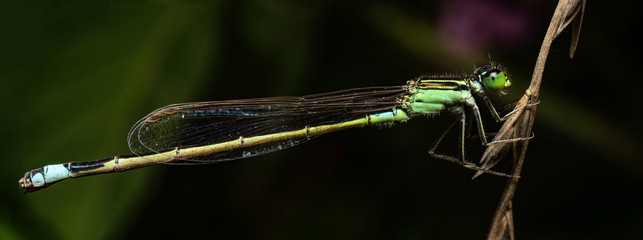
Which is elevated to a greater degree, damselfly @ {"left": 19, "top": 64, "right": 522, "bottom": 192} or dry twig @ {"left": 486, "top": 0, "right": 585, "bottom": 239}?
damselfly @ {"left": 19, "top": 64, "right": 522, "bottom": 192}

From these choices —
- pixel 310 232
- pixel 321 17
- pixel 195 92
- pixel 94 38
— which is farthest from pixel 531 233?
pixel 94 38

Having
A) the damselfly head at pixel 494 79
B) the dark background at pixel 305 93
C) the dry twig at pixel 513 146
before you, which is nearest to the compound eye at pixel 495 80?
the damselfly head at pixel 494 79

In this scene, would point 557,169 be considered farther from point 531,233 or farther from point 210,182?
point 210,182

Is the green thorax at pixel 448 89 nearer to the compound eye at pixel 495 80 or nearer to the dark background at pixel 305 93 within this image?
the compound eye at pixel 495 80

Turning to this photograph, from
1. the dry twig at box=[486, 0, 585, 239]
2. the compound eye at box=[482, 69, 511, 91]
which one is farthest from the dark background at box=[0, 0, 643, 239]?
the dry twig at box=[486, 0, 585, 239]

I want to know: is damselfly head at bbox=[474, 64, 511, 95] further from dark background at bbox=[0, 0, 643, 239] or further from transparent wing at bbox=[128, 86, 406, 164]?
transparent wing at bbox=[128, 86, 406, 164]
